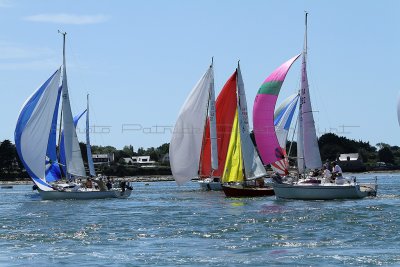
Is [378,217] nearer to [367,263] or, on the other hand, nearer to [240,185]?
[367,263]

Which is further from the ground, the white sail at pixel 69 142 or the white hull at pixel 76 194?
the white sail at pixel 69 142

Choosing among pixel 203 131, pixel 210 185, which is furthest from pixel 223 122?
pixel 210 185

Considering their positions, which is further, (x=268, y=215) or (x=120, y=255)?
(x=268, y=215)

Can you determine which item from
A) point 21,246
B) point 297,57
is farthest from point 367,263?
point 297,57

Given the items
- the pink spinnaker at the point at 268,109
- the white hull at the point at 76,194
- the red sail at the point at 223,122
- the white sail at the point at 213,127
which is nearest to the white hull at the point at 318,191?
the pink spinnaker at the point at 268,109

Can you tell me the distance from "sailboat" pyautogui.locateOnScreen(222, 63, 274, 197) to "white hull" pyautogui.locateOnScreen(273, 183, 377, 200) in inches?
216

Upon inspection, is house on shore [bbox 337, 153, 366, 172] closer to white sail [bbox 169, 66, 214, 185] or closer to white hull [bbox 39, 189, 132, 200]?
white sail [bbox 169, 66, 214, 185]

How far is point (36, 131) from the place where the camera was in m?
58.3

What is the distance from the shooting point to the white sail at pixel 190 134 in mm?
63250

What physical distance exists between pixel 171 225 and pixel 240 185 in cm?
2035

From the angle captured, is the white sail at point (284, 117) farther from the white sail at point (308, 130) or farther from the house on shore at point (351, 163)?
the house on shore at point (351, 163)

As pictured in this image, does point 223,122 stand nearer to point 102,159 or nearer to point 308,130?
point 308,130

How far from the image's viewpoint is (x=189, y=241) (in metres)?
31.0

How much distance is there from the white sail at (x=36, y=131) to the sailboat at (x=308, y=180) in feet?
43.9
